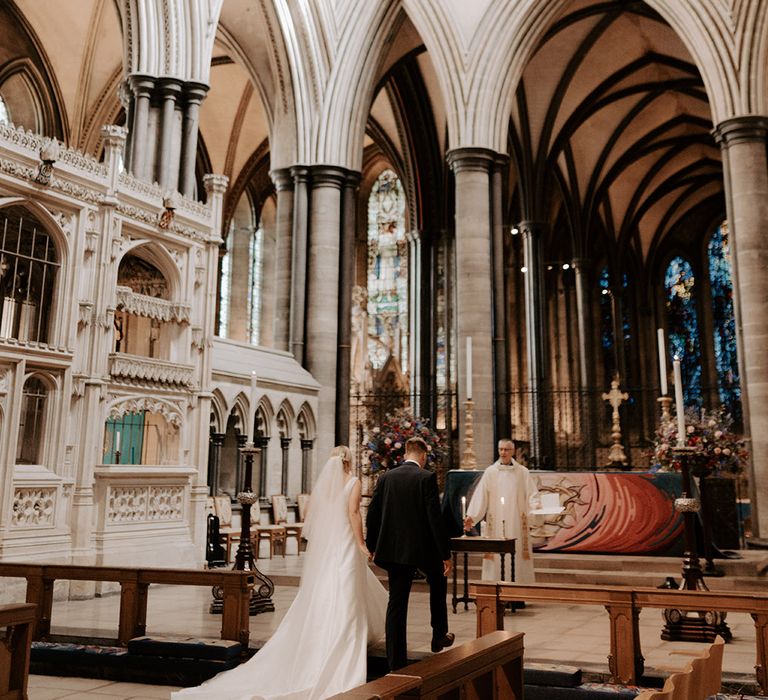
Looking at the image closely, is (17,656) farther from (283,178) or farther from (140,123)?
(283,178)

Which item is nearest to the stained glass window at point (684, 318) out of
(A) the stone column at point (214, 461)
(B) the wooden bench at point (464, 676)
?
(A) the stone column at point (214, 461)

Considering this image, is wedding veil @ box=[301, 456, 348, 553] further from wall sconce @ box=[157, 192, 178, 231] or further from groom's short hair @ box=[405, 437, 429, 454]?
wall sconce @ box=[157, 192, 178, 231]

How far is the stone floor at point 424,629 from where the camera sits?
15.4ft

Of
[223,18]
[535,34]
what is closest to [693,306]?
[535,34]

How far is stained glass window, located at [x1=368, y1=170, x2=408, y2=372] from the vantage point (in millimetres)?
23266

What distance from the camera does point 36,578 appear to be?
5.55 m

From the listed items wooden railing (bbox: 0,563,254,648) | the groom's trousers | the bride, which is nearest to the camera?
the bride

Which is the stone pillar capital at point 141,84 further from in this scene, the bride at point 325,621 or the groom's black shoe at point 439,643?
the groom's black shoe at point 439,643

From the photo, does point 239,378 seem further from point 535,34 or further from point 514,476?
point 535,34

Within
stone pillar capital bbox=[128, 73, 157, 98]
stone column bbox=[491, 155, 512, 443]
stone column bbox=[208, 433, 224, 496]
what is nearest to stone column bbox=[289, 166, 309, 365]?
stone column bbox=[208, 433, 224, 496]

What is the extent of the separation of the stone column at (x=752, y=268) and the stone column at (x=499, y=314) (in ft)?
12.3

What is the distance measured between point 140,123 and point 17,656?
905cm

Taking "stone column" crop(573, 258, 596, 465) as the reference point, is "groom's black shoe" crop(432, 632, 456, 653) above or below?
below

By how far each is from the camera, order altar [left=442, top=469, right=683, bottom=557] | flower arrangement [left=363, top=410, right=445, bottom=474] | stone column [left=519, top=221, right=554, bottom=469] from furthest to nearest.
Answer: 1. stone column [left=519, top=221, right=554, bottom=469]
2. flower arrangement [left=363, top=410, right=445, bottom=474]
3. altar [left=442, top=469, right=683, bottom=557]
